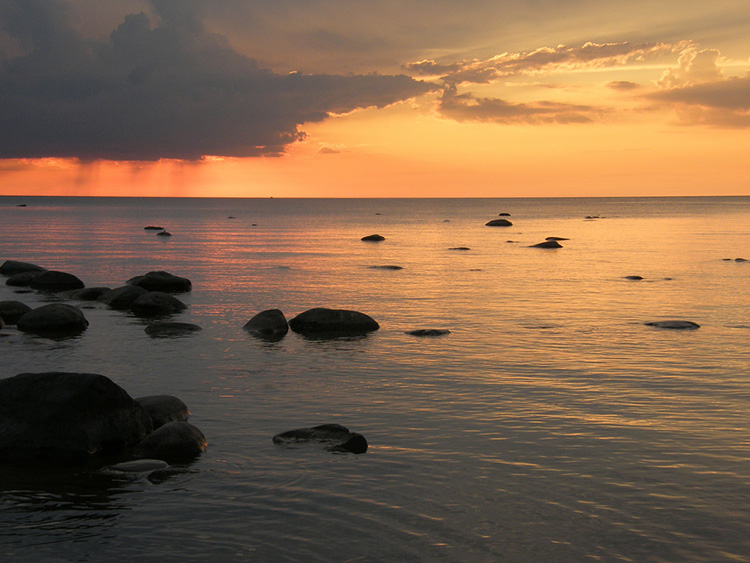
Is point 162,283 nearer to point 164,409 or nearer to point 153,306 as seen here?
point 153,306

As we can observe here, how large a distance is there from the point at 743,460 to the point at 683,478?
1.50 metres

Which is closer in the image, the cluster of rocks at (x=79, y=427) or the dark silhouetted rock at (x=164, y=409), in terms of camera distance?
the cluster of rocks at (x=79, y=427)

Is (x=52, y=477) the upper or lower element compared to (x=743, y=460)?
lower

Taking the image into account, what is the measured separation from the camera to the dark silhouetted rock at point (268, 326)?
80.9 ft

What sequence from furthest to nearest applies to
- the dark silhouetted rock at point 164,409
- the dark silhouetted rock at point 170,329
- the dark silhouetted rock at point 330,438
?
1. the dark silhouetted rock at point 170,329
2. the dark silhouetted rock at point 164,409
3. the dark silhouetted rock at point 330,438

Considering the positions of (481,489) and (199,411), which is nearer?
(481,489)

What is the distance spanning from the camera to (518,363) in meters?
19.8

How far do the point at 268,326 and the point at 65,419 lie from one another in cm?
1235

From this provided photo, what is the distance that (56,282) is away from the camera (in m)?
37.8

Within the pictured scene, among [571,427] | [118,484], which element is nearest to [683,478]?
[571,427]

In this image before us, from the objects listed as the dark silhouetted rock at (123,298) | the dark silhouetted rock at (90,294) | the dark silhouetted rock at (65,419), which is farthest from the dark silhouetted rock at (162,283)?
the dark silhouetted rock at (65,419)

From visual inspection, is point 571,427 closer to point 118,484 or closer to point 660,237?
point 118,484

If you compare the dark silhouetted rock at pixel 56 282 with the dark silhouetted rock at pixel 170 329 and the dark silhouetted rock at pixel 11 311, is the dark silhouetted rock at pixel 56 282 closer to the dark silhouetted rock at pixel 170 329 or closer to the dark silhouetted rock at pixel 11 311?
the dark silhouetted rock at pixel 11 311

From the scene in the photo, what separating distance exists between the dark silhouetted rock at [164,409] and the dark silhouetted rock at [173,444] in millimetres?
1205
